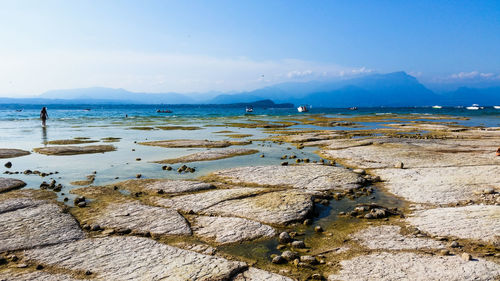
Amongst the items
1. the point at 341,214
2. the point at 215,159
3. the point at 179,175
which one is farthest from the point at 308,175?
the point at 215,159

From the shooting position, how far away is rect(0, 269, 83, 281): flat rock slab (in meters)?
7.16

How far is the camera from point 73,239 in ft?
30.5

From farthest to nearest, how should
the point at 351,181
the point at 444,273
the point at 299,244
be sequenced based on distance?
the point at 351,181, the point at 299,244, the point at 444,273

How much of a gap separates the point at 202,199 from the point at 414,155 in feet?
51.4

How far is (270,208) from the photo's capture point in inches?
461

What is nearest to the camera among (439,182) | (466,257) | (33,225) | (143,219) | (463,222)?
(466,257)

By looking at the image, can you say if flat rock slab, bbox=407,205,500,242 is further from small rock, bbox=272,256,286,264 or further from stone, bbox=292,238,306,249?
small rock, bbox=272,256,286,264

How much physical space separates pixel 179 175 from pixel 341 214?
9.47m

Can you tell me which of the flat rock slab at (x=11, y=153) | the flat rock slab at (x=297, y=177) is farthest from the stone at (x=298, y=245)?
the flat rock slab at (x=11, y=153)

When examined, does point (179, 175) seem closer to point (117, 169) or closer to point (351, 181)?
point (117, 169)

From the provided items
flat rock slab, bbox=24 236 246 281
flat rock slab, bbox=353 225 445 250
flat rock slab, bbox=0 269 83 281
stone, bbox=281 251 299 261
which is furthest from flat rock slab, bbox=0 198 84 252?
flat rock slab, bbox=353 225 445 250

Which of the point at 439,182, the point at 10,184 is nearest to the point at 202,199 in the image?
the point at 10,184

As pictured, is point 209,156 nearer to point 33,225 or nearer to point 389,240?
point 33,225

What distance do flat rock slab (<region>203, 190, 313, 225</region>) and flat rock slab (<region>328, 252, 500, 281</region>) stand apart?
3.29 m
